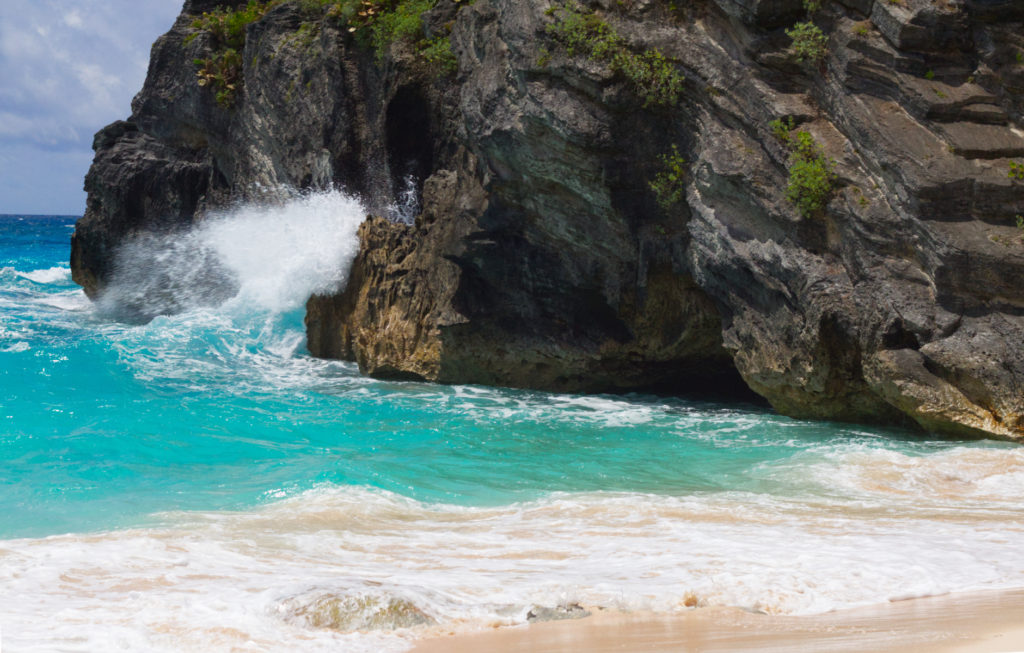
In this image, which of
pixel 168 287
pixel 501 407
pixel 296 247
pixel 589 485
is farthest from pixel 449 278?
pixel 168 287

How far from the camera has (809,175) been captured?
30.3ft

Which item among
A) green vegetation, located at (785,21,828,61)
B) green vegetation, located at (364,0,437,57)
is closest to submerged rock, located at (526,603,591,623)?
green vegetation, located at (785,21,828,61)

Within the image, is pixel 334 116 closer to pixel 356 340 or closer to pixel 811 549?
pixel 356 340

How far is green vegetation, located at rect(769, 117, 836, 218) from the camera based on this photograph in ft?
30.3

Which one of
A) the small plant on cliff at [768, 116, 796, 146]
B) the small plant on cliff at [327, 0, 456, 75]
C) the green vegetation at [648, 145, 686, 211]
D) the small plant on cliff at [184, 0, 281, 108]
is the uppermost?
the small plant on cliff at [184, 0, 281, 108]

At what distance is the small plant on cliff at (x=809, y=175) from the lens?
923 cm

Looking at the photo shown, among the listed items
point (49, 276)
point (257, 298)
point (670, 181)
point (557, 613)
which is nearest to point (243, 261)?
point (257, 298)

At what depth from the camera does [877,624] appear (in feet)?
12.6

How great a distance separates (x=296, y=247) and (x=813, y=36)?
33.0ft

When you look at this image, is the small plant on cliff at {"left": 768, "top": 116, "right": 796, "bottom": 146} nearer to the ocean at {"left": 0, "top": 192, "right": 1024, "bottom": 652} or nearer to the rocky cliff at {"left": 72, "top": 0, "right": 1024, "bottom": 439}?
the rocky cliff at {"left": 72, "top": 0, "right": 1024, "bottom": 439}

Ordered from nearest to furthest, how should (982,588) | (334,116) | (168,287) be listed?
1. (982,588)
2. (334,116)
3. (168,287)

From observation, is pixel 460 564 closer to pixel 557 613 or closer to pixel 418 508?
pixel 557 613

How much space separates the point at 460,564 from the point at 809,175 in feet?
19.8

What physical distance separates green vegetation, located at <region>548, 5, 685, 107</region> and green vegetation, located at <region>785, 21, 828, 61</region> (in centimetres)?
140
